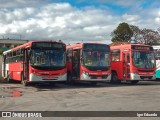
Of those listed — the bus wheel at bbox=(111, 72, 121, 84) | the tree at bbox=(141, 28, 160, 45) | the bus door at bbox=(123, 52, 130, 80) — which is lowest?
the bus wheel at bbox=(111, 72, 121, 84)

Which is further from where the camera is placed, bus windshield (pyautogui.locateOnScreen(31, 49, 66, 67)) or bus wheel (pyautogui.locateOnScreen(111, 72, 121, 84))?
bus wheel (pyautogui.locateOnScreen(111, 72, 121, 84))

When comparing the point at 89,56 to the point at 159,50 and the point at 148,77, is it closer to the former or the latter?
the point at 148,77

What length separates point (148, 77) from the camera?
25.4 meters

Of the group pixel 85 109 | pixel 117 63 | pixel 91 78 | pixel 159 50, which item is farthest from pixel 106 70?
pixel 85 109

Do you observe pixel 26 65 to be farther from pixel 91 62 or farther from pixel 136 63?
pixel 136 63

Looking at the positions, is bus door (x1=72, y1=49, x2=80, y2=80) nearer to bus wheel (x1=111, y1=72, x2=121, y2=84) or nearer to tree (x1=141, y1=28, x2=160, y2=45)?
bus wheel (x1=111, y1=72, x2=121, y2=84)

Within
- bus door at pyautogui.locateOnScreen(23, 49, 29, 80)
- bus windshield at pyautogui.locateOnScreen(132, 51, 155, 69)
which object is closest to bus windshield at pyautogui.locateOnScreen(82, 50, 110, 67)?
bus windshield at pyautogui.locateOnScreen(132, 51, 155, 69)

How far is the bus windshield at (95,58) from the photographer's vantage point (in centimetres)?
2366

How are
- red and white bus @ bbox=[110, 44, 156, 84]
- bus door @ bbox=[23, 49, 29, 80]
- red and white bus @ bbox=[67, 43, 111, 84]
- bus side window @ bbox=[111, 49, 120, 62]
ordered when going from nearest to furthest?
bus door @ bbox=[23, 49, 29, 80], red and white bus @ bbox=[67, 43, 111, 84], red and white bus @ bbox=[110, 44, 156, 84], bus side window @ bbox=[111, 49, 120, 62]

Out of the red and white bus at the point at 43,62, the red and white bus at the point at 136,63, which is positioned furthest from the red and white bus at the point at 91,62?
the red and white bus at the point at 136,63

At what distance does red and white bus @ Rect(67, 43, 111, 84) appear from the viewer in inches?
926

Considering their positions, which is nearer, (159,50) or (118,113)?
(118,113)

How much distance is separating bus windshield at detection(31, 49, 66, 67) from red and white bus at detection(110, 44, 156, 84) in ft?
17.4

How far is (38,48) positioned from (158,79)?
13.9 metres
